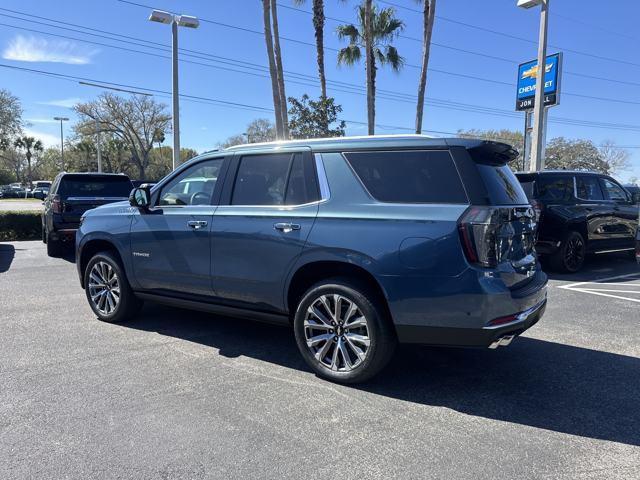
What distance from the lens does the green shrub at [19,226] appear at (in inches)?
557

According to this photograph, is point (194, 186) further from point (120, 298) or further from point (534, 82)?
point (534, 82)

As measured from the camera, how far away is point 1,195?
60906mm

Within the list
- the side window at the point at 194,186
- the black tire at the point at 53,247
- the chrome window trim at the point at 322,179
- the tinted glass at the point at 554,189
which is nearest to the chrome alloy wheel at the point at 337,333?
the chrome window trim at the point at 322,179

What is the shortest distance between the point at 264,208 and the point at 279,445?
6.57 ft

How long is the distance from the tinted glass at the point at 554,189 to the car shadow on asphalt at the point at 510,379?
469 cm

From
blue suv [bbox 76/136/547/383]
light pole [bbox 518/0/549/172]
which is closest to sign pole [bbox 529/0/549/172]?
light pole [bbox 518/0/549/172]

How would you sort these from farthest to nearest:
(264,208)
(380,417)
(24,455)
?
(264,208), (380,417), (24,455)

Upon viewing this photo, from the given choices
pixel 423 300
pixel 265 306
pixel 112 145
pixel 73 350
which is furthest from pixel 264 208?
pixel 112 145

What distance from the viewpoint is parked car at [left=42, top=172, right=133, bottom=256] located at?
398 inches

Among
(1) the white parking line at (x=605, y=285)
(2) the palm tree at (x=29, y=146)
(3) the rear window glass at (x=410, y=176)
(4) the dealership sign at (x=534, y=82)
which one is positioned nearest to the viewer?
(3) the rear window glass at (x=410, y=176)

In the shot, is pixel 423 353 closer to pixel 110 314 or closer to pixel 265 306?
pixel 265 306

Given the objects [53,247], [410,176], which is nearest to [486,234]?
[410,176]

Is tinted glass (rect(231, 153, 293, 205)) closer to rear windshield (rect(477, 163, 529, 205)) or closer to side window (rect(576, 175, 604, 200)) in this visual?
rear windshield (rect(477, 163, 529, 205))

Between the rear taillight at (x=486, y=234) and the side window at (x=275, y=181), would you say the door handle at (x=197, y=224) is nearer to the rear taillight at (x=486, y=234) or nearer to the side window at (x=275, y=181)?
the side window at (x=275, y=181)
